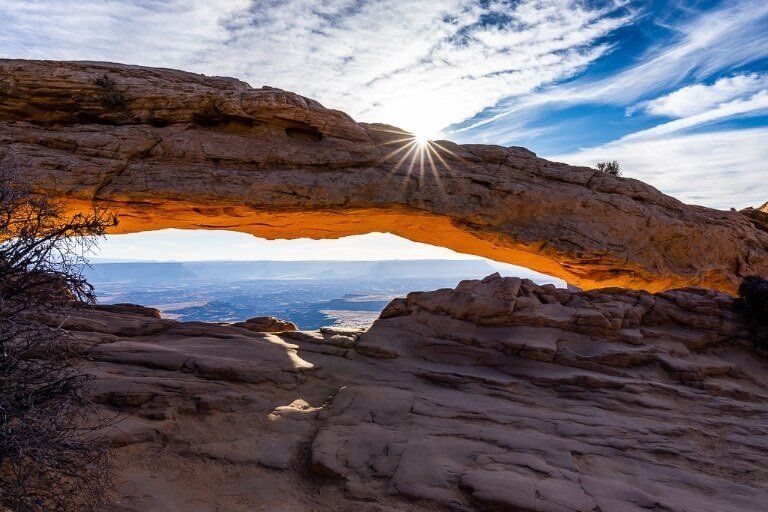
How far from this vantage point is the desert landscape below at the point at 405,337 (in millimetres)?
10258

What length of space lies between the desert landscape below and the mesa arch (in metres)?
0.14

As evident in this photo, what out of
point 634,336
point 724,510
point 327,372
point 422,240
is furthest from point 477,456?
point 422,240

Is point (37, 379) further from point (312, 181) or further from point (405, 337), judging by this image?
point (312, 181)

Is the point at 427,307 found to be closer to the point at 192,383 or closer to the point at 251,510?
the point at 192,383

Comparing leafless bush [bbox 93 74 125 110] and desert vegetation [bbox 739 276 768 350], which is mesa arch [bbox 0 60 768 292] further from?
desert vegetation [bbox 739 276 768 350]

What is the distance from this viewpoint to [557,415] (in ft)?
45.6

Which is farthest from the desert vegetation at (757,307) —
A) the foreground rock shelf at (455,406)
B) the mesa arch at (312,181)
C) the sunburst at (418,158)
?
the sunburst at (418,158)

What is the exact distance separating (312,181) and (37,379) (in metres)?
17.5

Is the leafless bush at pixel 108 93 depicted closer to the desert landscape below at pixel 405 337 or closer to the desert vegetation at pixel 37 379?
the desert landscape below at pixel 405 337

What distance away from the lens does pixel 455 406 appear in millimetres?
14227

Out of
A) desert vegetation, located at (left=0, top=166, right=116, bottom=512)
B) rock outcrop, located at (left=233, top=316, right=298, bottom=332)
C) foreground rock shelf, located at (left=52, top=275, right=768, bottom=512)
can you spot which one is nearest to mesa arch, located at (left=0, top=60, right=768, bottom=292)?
foreground rock shelf, located at (left=52, top=275, right=768, bottom=512)

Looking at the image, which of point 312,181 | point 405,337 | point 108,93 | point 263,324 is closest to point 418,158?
point 312,181

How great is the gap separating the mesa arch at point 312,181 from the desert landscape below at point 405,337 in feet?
0.45

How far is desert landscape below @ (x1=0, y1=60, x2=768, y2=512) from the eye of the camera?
1026 centimetres
